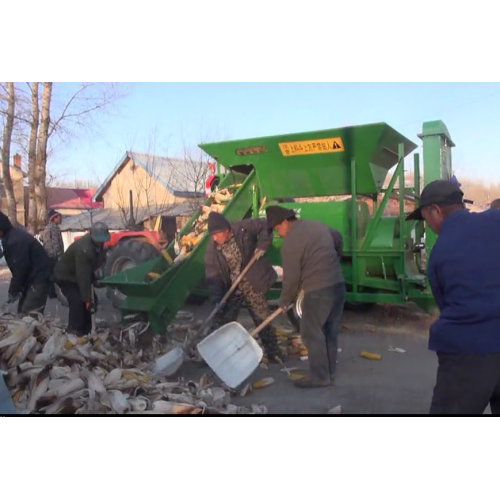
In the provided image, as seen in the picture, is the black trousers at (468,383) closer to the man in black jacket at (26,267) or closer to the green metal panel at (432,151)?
the green metal panel at (432,151)

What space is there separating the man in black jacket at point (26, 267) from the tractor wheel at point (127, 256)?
2222 millimetres

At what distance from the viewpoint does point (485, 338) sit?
240 centimetres


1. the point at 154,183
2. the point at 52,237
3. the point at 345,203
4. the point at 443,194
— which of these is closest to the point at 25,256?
the point at 52,237

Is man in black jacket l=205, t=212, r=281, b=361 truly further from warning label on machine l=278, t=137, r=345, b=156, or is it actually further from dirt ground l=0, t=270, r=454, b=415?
warning label on machine l=278, t=137, r=345, b=156

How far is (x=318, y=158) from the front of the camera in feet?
21.4

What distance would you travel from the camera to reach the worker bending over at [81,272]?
5.48 m

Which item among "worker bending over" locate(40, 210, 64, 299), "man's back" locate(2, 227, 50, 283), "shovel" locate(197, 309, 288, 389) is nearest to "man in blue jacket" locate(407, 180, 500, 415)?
Result: "shovel" locate(197, 309, 288, 389)

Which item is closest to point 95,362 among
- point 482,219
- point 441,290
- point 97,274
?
point 97,274

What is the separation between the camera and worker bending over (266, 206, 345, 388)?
4.45 m

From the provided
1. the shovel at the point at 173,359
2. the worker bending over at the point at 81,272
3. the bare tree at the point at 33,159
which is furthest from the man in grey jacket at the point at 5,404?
the bare tree at the point at 33,159

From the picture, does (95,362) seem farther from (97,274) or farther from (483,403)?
(483,403)

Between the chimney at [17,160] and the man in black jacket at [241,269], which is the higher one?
the chimney at [17,160]

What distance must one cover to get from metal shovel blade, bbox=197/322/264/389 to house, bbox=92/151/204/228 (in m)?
13.9

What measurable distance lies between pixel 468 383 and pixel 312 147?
4470 mm
